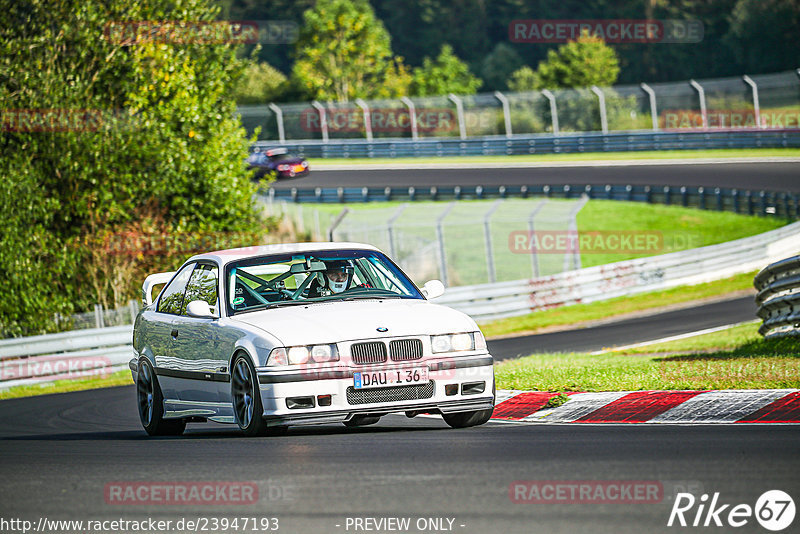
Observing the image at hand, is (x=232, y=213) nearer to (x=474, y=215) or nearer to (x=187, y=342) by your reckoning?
(x=474, y=215)

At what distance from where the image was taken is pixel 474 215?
38031 mm

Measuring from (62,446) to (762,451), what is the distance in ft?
16.8

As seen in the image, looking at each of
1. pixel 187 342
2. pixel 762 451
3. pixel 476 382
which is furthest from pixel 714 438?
pixel 187 342

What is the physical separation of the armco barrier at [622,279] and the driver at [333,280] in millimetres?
15399

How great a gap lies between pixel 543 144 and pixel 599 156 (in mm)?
2883

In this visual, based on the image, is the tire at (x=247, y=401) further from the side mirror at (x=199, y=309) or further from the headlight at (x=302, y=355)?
the side mirror at (x=199, y=309)

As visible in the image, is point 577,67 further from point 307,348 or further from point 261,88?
point 307,348

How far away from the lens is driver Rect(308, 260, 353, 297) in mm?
9711

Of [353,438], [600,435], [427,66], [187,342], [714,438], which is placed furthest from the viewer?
[427,66]

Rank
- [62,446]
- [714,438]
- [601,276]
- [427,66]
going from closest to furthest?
1. [714,438]
2. [62,446]
3. [601,276]
4. [427,66]

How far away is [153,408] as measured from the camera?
10.2 metres

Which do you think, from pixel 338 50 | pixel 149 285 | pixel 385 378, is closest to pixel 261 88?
pixel 338 50

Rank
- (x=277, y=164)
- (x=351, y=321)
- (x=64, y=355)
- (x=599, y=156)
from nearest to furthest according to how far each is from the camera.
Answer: (x=351, y=321)
(x=64, y=355)
(x=599, y=156)
(x=277, y=164)

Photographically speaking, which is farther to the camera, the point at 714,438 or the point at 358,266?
the point at 358,266
